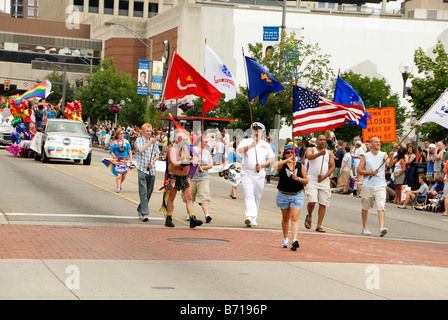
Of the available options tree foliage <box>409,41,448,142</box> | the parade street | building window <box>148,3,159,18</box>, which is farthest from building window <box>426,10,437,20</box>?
the parade street

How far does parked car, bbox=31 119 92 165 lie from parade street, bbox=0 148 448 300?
10649mm

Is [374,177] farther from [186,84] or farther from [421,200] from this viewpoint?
[421,200]

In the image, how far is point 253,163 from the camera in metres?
14.7

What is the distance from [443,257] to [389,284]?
12.3 ft

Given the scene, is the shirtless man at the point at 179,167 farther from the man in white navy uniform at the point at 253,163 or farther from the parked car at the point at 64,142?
the parked car at the point at 64,142

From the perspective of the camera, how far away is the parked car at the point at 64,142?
1195 inches

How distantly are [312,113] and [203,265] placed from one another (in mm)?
4966

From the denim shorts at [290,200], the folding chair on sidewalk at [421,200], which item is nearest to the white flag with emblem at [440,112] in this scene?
the folding chair on sidewalk at [421,200]

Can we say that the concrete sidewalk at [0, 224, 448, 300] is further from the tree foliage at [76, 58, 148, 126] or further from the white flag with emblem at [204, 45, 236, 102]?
the tree foliage at [76, 58, 148, 126]

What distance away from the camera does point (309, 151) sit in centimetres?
1505

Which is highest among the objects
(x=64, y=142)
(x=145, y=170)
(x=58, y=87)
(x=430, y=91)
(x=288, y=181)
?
(x=58, y=87)

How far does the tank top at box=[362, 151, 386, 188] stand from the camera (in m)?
15.0

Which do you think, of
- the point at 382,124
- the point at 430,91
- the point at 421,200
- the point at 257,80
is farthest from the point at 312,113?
the point at 430,91
